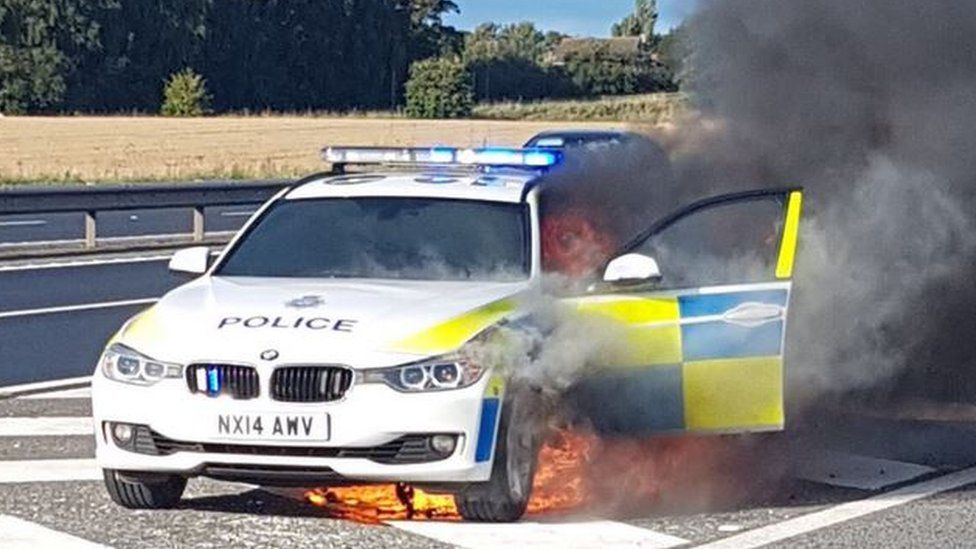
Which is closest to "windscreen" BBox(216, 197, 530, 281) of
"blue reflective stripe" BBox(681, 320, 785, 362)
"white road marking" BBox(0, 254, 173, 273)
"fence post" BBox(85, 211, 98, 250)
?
"blue reflective stripe" BBox(681, 320, 785, 362)

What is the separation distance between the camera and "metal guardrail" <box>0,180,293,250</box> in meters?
23.4

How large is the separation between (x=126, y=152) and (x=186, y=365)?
5097 centimetres

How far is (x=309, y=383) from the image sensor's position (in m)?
7.48

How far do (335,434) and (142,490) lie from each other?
1043mm

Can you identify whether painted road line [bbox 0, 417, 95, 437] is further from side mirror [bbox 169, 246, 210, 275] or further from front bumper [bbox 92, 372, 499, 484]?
front bumper [bbox 92, 372, 499, 484]

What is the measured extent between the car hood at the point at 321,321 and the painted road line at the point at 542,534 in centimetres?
73

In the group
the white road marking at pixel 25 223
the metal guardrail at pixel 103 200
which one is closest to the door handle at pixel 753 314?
the metal guardrail at pixel 103 200

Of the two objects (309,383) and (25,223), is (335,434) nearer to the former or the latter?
(309,383)

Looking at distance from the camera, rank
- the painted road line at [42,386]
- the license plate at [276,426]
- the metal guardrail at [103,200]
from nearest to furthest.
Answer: the license plate at [276,426] < the painted road line at [42,386] < the metal guardrail at [103,200]

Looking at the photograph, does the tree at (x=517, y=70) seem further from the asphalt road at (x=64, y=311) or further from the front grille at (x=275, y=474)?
the front grille at (x=275, y=474)

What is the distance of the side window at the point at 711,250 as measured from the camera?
28.6 feet

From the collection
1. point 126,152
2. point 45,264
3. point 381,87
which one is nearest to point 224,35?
point 381,87

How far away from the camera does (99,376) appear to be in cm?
794

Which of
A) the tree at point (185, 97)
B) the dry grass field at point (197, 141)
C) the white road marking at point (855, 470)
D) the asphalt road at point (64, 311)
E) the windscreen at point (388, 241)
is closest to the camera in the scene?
the windscreen at point (388, 241)
